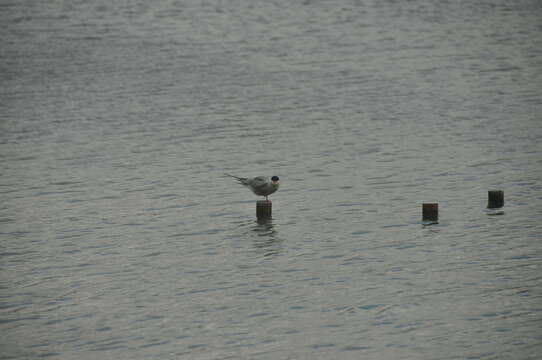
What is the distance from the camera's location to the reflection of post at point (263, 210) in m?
22.0

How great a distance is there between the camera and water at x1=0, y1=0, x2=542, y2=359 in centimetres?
1582

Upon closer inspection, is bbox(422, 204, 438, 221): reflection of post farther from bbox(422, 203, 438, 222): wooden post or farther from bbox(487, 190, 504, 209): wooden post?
bbox(487, 190, 504, 209): wooden post

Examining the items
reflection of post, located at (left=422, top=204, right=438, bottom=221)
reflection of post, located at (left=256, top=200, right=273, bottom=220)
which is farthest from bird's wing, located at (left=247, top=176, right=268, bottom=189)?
reflection of post, located at (left=422, top=204, right=438, bottom=221)

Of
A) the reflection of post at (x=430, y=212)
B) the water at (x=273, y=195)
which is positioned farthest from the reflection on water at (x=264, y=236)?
the reflection of post at (x=430, y=212)

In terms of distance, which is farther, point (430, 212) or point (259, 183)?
point (259, 183)

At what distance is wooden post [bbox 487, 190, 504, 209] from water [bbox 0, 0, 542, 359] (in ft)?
1.27

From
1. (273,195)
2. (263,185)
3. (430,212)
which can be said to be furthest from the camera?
(273,195)

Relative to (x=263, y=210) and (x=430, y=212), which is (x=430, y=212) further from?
(x=263, y=210)

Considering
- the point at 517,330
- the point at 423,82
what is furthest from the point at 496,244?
the point at 423,82

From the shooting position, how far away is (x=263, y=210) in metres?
22.1

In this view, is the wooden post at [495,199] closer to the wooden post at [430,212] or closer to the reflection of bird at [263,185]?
the wooden post at [430,212]

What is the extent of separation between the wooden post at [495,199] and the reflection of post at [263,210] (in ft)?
18.0

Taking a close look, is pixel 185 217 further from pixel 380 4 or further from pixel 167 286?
pixel 380 4

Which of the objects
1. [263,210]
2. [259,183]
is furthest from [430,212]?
[259,183]
